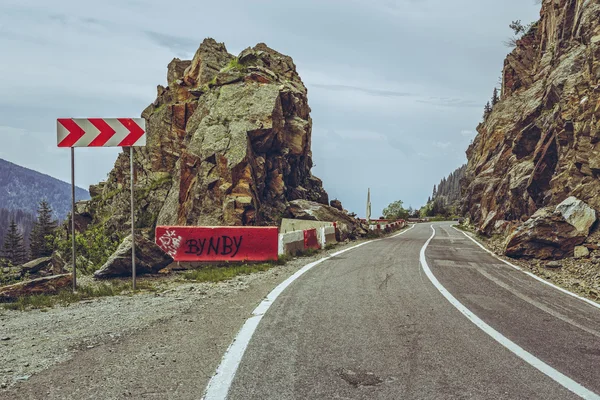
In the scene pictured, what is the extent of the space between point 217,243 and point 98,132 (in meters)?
4.44

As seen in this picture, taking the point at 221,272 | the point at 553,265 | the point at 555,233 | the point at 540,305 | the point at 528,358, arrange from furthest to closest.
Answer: the point at 555,233, the point at 553,265, the point at 221,272, the point at 540,305, the point at 528,358

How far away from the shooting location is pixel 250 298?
6852 millimetres

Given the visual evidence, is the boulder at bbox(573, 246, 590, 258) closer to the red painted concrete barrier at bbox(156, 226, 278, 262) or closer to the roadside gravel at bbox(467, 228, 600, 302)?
the roadside gravel at bbox(467, 228, 600, 302)

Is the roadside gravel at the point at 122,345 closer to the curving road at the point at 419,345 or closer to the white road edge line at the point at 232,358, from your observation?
the white road edge line at the point at 232,358

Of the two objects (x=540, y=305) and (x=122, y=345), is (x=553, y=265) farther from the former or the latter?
(x=122, y=345)

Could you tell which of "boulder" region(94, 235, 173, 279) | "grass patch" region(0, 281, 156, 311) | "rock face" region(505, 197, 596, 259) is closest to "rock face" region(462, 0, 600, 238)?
"rock face" region(505, 197, 596, 259)

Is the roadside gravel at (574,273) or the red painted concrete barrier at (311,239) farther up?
the red painted concrete barrier at (311,239)

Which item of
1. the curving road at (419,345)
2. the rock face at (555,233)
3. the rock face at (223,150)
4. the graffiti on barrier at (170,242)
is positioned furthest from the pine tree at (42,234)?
the curving road at (419,345)

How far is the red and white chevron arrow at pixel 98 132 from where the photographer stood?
774cm

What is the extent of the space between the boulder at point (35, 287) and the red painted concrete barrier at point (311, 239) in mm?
9307

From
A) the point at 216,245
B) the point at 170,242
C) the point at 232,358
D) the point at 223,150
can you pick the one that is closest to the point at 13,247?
the point at 223,150

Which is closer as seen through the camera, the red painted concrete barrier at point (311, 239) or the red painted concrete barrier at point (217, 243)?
the red painted concrete barrier at point (217, 243)

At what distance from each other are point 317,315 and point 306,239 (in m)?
10.4

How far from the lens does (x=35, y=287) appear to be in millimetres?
7305
